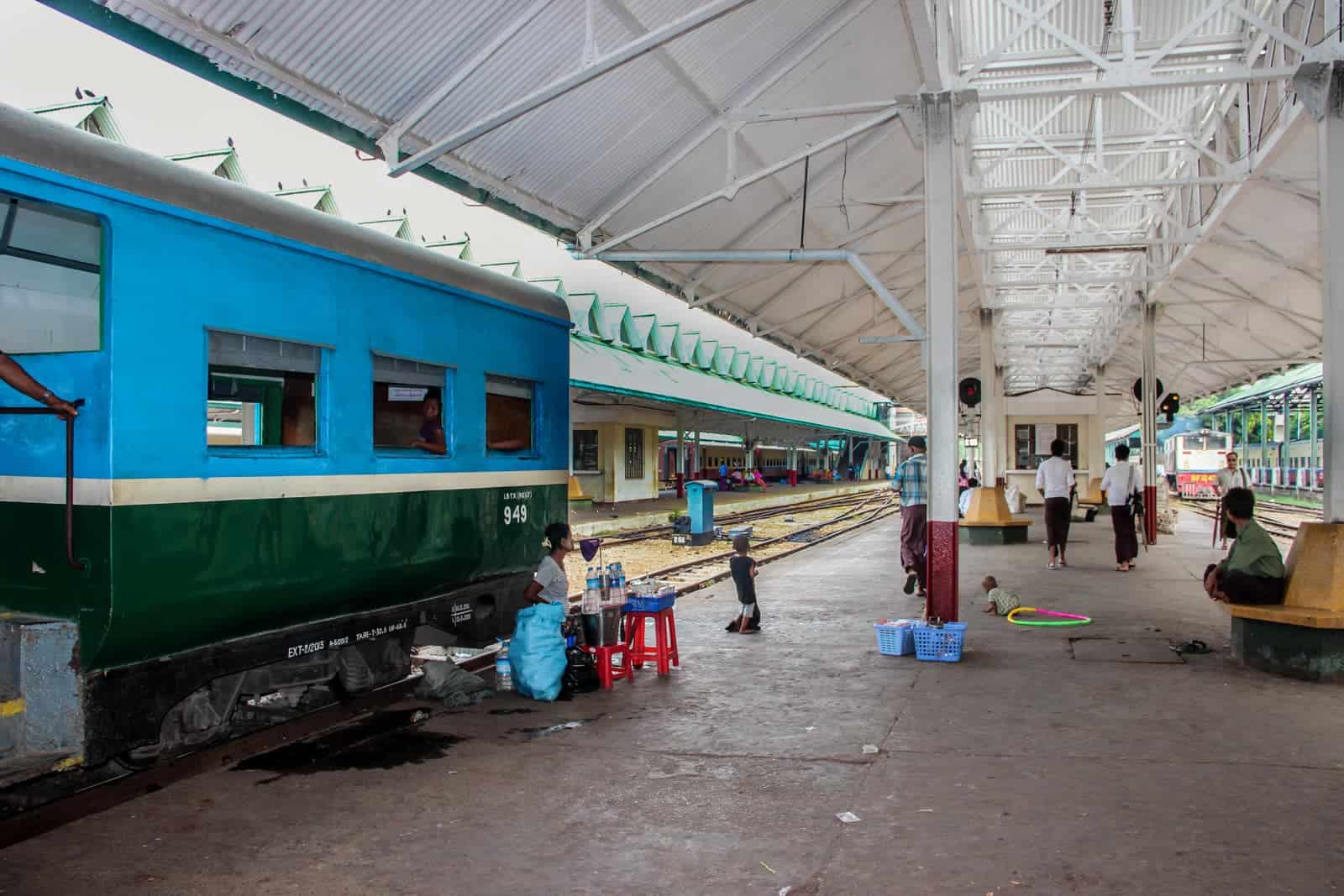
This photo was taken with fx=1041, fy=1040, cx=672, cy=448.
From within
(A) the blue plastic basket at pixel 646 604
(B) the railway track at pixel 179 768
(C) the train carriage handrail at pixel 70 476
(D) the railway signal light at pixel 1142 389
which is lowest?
(B) the railway track at pixel 179 768

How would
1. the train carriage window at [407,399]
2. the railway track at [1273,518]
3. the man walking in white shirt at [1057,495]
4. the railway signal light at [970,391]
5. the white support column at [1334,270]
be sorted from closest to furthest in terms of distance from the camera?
1. the train carriage window at [407,399]
2. the white support column at [1334,270]
3. the man walking in white shirt at [1057,495]
4. the railway signal light at [970,391]
5. the railway track at [1273,518]

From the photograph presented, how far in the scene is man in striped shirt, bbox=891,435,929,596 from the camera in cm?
1179

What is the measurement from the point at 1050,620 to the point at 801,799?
20.0ft

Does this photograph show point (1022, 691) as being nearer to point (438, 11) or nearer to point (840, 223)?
point (438, 11)

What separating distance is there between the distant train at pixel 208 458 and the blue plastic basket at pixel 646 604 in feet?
3.81

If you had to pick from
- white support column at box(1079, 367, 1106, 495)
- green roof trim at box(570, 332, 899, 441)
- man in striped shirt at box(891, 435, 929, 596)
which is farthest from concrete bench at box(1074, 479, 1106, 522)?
man in striped shirt at box(891, 435, 929, 596)

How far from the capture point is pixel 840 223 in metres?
15.1

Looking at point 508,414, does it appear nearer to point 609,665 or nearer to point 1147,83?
point 609,665

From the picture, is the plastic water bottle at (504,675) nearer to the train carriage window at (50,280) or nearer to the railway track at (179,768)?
the railway track at (179,768)

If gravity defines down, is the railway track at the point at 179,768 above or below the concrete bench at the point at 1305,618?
below

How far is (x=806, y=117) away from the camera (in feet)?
33.3

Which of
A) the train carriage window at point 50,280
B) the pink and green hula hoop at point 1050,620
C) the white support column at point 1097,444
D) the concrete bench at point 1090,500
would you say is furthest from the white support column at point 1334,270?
the white support column at point 1097,444

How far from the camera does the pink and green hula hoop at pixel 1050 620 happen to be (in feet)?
33.2

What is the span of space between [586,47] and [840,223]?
7952mm
